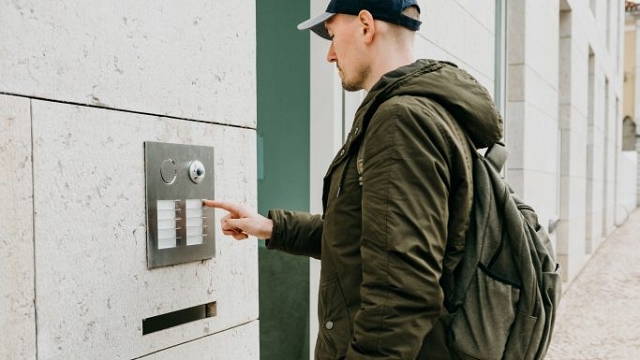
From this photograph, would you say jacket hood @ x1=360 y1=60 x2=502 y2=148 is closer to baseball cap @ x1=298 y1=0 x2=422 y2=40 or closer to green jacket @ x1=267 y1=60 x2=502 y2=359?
green jacket @ x1=267 y1=60 x2=502 y2=359

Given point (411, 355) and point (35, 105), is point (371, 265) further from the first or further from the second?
point (35, 105)

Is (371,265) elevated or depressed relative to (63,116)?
depressed

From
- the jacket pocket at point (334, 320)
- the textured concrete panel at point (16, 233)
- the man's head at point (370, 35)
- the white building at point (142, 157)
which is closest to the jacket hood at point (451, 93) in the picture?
the man's head at point (370, 35)

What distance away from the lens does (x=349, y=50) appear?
205 centimetres

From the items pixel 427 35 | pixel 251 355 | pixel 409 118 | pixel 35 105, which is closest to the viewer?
pixel 35 105

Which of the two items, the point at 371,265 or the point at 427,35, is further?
the point at 427,35

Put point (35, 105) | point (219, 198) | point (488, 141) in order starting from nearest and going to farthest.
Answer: point (35, 105)
point (488, 141)
point (219, 198)

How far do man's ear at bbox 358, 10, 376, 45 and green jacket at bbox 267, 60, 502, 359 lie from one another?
0.18 m

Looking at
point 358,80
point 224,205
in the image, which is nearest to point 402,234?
point 358,80

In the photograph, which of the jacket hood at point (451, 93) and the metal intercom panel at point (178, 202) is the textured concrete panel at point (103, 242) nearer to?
the metal intercom panel at point (178, 202)

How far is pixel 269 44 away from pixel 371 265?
206 centimetres

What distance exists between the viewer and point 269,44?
11.4ft

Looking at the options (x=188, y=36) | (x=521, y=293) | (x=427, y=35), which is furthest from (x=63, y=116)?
(x=427, y=35)

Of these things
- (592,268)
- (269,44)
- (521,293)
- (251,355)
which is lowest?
(592,268)
